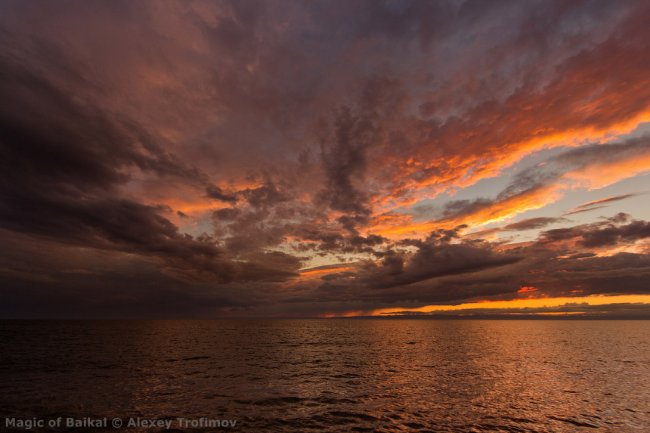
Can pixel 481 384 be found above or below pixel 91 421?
below

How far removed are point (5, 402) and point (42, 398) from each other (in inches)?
97.9

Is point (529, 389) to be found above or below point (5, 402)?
below

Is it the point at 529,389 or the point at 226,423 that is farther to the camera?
the point at 529,389

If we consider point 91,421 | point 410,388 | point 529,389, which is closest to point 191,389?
point 91,421

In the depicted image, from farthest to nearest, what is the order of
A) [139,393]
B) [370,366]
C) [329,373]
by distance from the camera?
[370,366]
[329,373]
[139,393]

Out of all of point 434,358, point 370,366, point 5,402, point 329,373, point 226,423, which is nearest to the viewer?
point 226,423

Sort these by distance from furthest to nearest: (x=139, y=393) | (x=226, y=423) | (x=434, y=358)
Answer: (x=434, y=358), (x=139, y=393), (x=226, y=423)

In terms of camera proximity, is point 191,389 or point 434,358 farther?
point 434,358

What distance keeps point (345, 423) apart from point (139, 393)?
21.6 m

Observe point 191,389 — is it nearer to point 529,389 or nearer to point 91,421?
point 91,421

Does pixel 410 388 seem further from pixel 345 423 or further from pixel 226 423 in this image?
pixel 226 423

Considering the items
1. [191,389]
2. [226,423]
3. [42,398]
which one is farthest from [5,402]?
[226,423]

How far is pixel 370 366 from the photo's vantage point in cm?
5122

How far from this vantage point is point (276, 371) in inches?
1774
